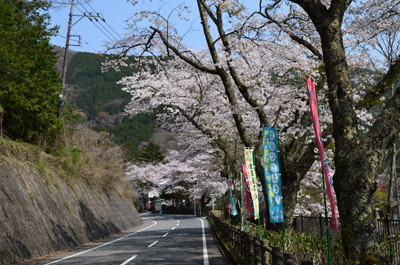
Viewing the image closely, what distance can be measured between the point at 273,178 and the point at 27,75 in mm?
13336

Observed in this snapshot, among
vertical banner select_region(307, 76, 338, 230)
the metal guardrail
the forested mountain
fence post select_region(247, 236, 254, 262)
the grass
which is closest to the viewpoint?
vertical banner select_region(307, 76, 338, 230)

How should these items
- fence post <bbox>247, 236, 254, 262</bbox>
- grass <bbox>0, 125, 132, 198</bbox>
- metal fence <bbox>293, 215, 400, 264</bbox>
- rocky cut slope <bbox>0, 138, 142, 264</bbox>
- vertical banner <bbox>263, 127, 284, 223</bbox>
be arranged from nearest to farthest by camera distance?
metal fence <bbox>293, 215, 400, 264</bbox>
vertical banner <bbox>263, 127, 284, 223</bbox>
fence post <bbox>247, 236, 254, 262</bbox>
rocky cut slope <bbox>0, 138, 142, 264</bbox>
grass <bbox>0, 125, 132, 198</bbox>

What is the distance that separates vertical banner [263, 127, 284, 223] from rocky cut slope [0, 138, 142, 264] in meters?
7.58

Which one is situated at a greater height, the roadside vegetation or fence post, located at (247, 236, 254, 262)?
the roadside vegetation

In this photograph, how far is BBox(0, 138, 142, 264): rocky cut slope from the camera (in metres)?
11.9

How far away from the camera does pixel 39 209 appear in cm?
1454

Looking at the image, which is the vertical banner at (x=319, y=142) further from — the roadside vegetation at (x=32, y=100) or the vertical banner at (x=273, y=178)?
the roadside vegetation at (x=32, y=100)

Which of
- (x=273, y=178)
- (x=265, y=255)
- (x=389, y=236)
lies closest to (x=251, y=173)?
(x=273, y=178)

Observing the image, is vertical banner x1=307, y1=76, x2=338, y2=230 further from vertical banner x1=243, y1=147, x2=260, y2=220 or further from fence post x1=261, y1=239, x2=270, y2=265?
vertical banner x1=243, y1=147, x2=260, y2=220

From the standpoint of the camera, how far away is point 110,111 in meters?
145

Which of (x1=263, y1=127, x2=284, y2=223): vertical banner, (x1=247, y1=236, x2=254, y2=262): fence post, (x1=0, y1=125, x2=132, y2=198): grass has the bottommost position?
(x1=247, y1=236, x2=254, y2=262): fence post

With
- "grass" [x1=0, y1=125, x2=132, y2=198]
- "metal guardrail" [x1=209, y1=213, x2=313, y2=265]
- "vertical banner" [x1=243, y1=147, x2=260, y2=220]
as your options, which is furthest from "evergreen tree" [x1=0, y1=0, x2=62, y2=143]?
"metal guardrail" [x1=209, y1=213, x2=313, y2=265]

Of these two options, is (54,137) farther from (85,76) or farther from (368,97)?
(85,76)

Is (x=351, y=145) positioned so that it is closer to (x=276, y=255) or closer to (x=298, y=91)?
(x=276, y=255)
